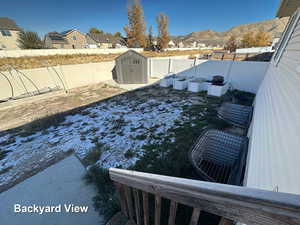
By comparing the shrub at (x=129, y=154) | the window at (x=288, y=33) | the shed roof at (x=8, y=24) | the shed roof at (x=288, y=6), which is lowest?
the shrub at (x=129, y=154)

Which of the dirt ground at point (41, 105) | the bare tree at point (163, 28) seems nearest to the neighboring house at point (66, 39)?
the bare tree at point (163, 28)

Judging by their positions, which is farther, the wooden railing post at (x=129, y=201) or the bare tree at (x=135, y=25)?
the bare tree at (x=135, y=25)

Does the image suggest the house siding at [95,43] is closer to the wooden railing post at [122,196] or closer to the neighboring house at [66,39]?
the neighboring house at [66,39]

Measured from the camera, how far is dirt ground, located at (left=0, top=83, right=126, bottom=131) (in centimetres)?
525

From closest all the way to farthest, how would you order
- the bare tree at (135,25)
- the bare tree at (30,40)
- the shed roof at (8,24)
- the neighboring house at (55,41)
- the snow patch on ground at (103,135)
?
1. the snow patch on ground at (103,135)
2. the bare tree at (30,40)
3. the shed roof at (8,24)
4. the bare tree at (135,25)
5. the neighboring house at (55,41)

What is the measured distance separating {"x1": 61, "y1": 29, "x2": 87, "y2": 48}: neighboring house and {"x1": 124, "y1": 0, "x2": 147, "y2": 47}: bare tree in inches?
466

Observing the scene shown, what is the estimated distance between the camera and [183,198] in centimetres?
73

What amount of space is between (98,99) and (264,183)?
7347 mm

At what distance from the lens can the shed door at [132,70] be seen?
931 centimetres

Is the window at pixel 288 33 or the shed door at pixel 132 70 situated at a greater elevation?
the window at pixel 288 33

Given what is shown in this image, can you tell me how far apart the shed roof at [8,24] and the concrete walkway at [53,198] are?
29.7 m

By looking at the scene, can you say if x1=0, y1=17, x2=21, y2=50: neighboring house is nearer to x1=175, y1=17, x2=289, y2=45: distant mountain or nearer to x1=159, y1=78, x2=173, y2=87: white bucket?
x1=159, y1=78, x2=173, y2=87: white bucket

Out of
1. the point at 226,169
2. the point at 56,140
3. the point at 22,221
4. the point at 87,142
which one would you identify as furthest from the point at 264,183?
the point at 56,140

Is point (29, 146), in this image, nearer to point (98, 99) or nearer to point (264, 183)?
point (98, 99)
